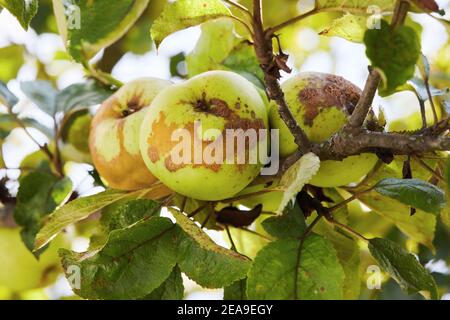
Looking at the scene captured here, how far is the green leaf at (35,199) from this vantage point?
127cm

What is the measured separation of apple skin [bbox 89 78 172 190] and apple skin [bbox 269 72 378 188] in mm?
204

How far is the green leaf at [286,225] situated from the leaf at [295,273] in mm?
26

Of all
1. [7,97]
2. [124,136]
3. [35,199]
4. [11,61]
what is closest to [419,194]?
[124,136]

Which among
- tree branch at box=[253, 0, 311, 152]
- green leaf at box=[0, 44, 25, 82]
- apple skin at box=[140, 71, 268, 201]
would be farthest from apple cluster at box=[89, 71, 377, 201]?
green leaf at box=[0, 44, 25, 82]

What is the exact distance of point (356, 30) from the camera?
86 cm

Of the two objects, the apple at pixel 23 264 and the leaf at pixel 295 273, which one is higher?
the leaf at pixel 295 273

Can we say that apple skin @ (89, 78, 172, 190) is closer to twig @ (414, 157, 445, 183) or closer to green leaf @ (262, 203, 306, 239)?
green leaf @ (262, 203, 306, 239)

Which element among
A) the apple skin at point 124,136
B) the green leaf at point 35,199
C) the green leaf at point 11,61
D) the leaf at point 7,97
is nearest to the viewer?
the apple skin at point 124,136

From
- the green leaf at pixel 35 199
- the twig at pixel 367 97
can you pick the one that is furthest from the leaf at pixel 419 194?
the green leaf at pixel 35 199

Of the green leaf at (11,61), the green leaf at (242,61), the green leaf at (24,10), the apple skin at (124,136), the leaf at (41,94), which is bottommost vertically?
the green leaf at (11,61)

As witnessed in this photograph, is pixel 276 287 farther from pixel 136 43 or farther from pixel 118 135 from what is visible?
pixel 136 43

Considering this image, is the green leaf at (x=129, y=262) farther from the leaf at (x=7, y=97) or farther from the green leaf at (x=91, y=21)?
the leaf at (x=7, y=97)
